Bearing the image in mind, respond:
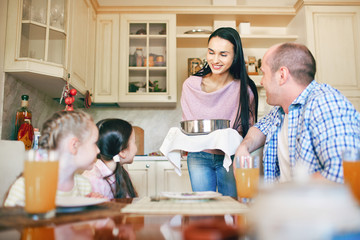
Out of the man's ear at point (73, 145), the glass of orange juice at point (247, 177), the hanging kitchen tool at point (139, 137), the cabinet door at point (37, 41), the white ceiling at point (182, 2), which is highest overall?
the white ceiling at point (182, 2)

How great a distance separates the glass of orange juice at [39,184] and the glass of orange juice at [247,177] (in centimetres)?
45

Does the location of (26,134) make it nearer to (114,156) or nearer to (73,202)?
(114,156)

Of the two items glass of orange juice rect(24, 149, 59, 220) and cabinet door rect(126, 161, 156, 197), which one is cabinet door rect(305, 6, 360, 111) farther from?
glass of orange juice rect(24, 149, 59, 220)

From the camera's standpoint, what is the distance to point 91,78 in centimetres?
289

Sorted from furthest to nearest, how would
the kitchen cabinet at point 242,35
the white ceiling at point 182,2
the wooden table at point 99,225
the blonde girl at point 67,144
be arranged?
the white ceiling at point 182,2, the kitchen cabinet at point 242,35, the blonde girl at point 67,144, the wooden table at point 99,225

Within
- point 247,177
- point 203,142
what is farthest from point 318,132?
point 203,142

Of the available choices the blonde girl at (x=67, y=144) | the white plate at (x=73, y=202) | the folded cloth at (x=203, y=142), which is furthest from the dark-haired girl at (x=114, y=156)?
the white plate at (x=73, y=202)

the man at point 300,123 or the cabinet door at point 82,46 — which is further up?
the cabinet door at point 82,46

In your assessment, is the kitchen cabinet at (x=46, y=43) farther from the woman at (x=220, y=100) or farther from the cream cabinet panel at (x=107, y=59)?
the woman at (x=220, y=100)

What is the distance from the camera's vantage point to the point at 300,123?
1.06 meters

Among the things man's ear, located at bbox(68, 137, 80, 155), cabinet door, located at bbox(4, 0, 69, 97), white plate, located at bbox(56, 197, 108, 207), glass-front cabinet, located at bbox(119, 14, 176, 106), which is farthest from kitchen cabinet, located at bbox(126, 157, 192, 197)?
white plate, located at bbox(56, 197, 108, 207)

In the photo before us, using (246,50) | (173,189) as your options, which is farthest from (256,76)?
(173,189)

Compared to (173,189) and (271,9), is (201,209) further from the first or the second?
(271,9)

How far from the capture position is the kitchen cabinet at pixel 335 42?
2.90 metres
